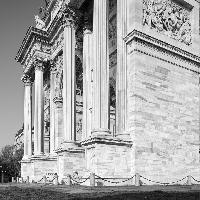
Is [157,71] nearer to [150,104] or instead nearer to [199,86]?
[150,104]

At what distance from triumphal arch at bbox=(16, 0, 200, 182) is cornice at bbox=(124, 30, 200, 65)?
62mm

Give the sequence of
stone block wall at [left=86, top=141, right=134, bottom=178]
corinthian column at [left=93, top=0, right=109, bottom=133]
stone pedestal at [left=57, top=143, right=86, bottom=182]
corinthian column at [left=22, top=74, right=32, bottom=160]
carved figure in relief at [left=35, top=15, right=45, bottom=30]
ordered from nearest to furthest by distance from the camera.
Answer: stone block wall at [left=86, top=141, right=134, bottom=178]
corinthian column at [left=93, top=0, right=109, bottom=133]
stone pedestal at [left=57, top=143, right=86, bottom=182]
carved figure in relief at [left=35, top=15, right=45, bottom=30]
corinthian column at [left=22, top=74, right=32, bottom=160]

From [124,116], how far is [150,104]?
1929 mm

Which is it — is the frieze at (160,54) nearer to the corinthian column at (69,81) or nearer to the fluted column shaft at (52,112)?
the corinthian column at (69,81)

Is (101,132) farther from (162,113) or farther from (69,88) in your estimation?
(69,88)

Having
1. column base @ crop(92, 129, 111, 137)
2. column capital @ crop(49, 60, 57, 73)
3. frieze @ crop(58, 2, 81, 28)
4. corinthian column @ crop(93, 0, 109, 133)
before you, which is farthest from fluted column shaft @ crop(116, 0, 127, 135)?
column capital @ crop(49, 60, 57, 73)

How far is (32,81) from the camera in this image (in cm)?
4009

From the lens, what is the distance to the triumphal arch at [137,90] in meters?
19.8

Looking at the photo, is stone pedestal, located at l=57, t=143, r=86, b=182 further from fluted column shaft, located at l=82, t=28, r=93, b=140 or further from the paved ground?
the paved ground

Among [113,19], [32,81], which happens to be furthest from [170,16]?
[32,81]

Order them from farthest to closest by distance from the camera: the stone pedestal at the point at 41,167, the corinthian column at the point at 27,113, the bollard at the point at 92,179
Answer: the corinthian column at the point at 27,113 < the stone pedestal at the point at 41,167 < the bollard at the point at 92,179

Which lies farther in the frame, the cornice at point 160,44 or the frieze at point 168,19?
the frieze at point 168,19

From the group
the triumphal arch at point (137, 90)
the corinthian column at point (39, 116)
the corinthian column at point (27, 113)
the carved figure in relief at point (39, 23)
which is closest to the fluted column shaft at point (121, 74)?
the triumphal arch at point (137, 90)

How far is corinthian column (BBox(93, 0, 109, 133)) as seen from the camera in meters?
20.2
